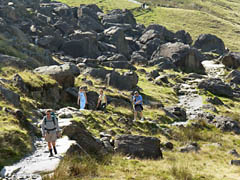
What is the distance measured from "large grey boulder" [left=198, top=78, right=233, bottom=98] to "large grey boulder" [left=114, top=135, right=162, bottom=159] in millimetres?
32248

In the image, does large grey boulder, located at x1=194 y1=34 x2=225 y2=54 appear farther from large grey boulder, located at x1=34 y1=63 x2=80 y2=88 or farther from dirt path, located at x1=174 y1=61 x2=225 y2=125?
large grey boulder, located at x1=34 y1=63 x2=80 y2=88

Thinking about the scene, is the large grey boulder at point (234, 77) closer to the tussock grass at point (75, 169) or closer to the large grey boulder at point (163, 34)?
the large grey boulder at point (163, 34)

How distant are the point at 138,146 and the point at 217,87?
1330 inches

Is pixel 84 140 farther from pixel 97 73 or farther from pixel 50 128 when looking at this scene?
pixel 97 73

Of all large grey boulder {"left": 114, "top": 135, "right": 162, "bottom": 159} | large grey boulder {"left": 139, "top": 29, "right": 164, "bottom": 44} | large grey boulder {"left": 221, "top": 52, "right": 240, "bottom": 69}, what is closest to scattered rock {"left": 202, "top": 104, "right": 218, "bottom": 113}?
large grey boulder {"left": 114, "top": 135, "right": 162, "bottom": 159}

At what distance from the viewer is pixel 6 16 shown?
61344 mm

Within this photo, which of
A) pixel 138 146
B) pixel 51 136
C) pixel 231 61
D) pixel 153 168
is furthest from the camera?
pixel 231 61

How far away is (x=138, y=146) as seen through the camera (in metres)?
16.7

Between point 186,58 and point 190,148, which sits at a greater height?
point 190,148

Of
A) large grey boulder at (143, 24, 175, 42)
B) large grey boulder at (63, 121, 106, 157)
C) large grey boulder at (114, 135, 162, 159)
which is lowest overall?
large grey boulder at (143, 24, 175, 42)

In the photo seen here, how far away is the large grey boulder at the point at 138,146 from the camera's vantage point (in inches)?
643

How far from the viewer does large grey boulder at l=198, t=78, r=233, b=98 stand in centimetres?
4619

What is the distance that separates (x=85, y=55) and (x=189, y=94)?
2430 centimetres

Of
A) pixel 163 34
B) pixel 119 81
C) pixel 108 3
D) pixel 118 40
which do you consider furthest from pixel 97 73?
pixel 108 3
